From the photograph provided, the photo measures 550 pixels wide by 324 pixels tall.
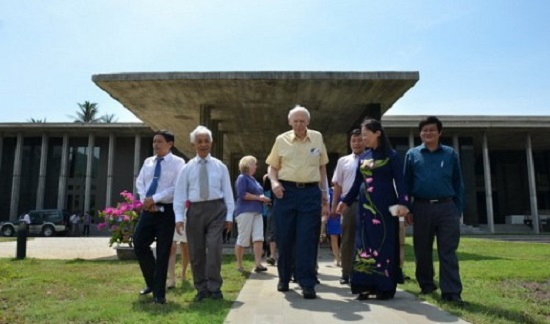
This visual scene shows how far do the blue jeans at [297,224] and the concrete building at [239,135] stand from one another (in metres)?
7.26

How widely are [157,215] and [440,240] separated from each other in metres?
2.90

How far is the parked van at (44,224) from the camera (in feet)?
93.0

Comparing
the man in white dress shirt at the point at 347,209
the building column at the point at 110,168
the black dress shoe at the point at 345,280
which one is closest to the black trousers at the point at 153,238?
the man in white dress shirt at the point at 347,209

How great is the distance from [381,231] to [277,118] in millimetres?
12455

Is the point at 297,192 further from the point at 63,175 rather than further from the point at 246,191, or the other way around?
the point at 63,175

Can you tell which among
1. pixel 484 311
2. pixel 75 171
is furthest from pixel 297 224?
pixel 75 171

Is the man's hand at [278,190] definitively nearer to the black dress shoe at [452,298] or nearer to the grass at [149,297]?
the grass at [149,297]

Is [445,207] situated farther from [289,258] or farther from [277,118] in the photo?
[277,118]

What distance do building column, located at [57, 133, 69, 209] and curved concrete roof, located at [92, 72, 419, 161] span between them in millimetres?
19449

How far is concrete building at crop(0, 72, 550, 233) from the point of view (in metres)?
12.3

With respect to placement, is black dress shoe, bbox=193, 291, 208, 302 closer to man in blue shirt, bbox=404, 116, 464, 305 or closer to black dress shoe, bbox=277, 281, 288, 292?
black dress shoe, bbox=277, 281, 288, 292

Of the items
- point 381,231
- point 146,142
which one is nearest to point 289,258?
point 381,231

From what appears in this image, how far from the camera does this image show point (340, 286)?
5.61 meters

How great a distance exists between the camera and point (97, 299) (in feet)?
16.0
